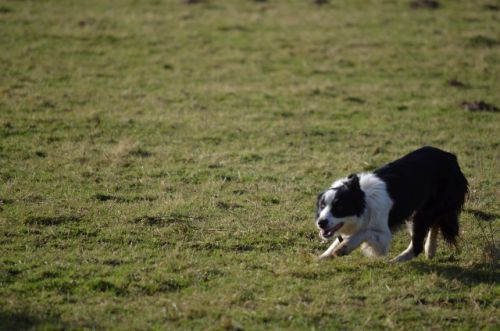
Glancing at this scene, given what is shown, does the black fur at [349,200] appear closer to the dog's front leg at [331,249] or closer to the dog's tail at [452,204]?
the dog's front leg at [331,249]

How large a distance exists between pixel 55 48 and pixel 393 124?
11.0 meters

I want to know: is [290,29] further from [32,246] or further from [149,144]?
[32,246]

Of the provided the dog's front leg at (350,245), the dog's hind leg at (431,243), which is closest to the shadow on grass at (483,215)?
the dog's hind leg at (431,243)

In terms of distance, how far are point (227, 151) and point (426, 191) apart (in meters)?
5.36

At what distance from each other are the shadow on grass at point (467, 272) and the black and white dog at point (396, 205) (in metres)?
0.36

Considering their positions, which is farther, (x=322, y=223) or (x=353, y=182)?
(x=353, y=182)

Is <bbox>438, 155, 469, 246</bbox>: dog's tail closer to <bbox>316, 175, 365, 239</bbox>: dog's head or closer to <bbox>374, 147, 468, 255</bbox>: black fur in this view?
<bbox>374, 147, 468, 255</bbox>: black fur

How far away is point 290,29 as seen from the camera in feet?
76.6

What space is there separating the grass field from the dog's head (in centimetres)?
46

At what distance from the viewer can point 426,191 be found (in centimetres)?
836

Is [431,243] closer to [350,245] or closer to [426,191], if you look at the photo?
[426,191]

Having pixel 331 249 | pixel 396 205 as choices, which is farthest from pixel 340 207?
pixel 396 205

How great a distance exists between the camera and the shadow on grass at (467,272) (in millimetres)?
7668

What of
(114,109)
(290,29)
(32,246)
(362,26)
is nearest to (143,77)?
(114,109)
